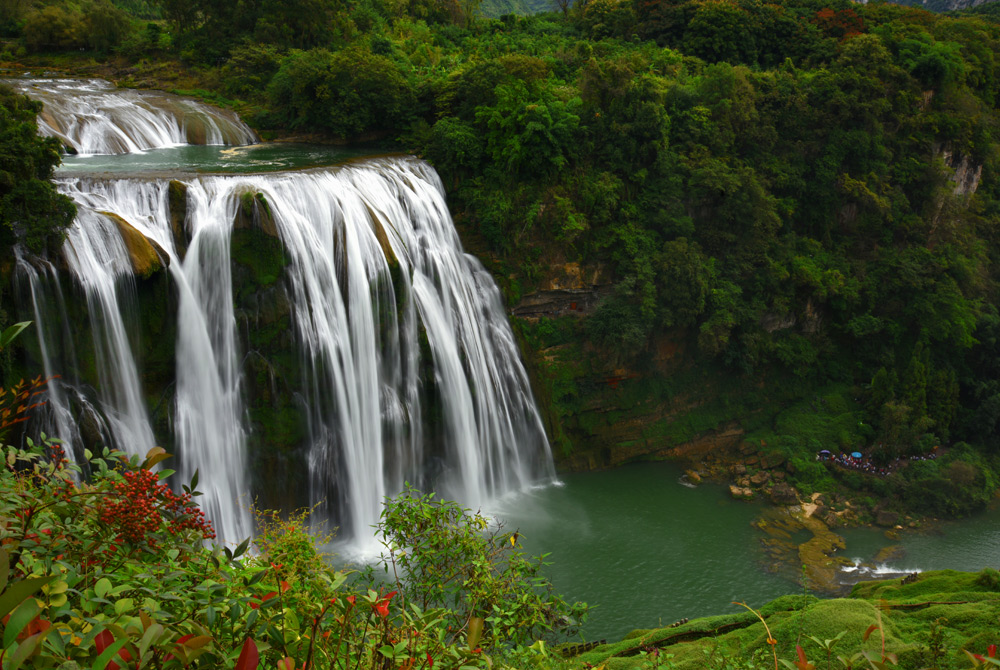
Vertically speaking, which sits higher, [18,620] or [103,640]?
[18,620]

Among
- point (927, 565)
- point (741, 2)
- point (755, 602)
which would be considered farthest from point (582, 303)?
point (741, 2)

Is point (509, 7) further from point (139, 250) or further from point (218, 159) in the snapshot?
point (139, 250)

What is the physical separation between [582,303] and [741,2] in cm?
1579

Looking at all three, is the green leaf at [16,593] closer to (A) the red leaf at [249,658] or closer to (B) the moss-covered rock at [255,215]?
(A) the red leaf at [249,658]

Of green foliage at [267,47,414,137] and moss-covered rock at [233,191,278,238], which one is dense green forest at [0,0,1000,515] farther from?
moss-covered rock at [233,191,278,238]

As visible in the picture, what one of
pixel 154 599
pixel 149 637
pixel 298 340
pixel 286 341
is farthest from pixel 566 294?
pixel 149 637

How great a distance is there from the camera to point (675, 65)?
22.3 m

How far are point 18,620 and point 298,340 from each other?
450 inches

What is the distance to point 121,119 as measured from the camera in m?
17.2

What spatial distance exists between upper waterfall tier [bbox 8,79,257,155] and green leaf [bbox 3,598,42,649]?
17.1 meters

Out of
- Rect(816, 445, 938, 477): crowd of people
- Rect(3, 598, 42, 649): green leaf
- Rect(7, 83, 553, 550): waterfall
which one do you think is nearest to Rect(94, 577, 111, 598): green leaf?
Rect(3, 598, 42, 649): green leaf

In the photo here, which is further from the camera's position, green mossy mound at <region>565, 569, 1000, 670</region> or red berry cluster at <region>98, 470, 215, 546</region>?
green mossy mound at <region>565, 569, 1000, 670</region>

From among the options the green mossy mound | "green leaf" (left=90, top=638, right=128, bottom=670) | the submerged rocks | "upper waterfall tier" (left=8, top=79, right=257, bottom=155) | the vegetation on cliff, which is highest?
"upper waterfall tier" (left=8, top=79, right=257, bottom=155)

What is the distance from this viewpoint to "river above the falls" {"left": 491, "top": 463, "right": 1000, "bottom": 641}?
40.4 feet
